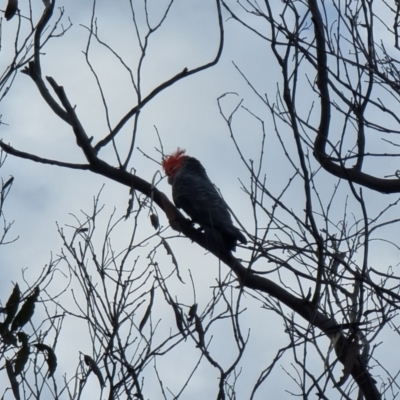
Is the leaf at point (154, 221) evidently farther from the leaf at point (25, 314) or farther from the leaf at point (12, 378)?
the leaf at point (12, 378)

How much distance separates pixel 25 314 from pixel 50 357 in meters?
0.27

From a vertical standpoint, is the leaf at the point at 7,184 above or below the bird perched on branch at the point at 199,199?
below

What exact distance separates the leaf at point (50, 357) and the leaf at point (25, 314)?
16 cm

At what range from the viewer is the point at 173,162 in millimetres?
7219

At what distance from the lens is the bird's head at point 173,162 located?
6977 millimetres

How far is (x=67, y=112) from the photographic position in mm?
3912

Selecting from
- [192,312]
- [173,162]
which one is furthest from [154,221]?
[173,162]

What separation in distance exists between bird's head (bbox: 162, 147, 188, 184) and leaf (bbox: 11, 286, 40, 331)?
3004 mm

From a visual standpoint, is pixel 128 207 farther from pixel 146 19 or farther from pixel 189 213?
pixel 189 213

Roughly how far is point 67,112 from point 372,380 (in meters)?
2.04

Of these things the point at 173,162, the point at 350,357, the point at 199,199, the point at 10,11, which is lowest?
the point at 350,357

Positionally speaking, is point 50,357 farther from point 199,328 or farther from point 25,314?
point 199,328

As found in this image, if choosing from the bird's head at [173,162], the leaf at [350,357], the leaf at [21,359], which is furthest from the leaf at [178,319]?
the bird's head at [173,162]

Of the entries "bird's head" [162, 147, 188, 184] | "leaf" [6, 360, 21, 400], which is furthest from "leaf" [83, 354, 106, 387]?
"bird's head" [162, 147, 188, 184]
